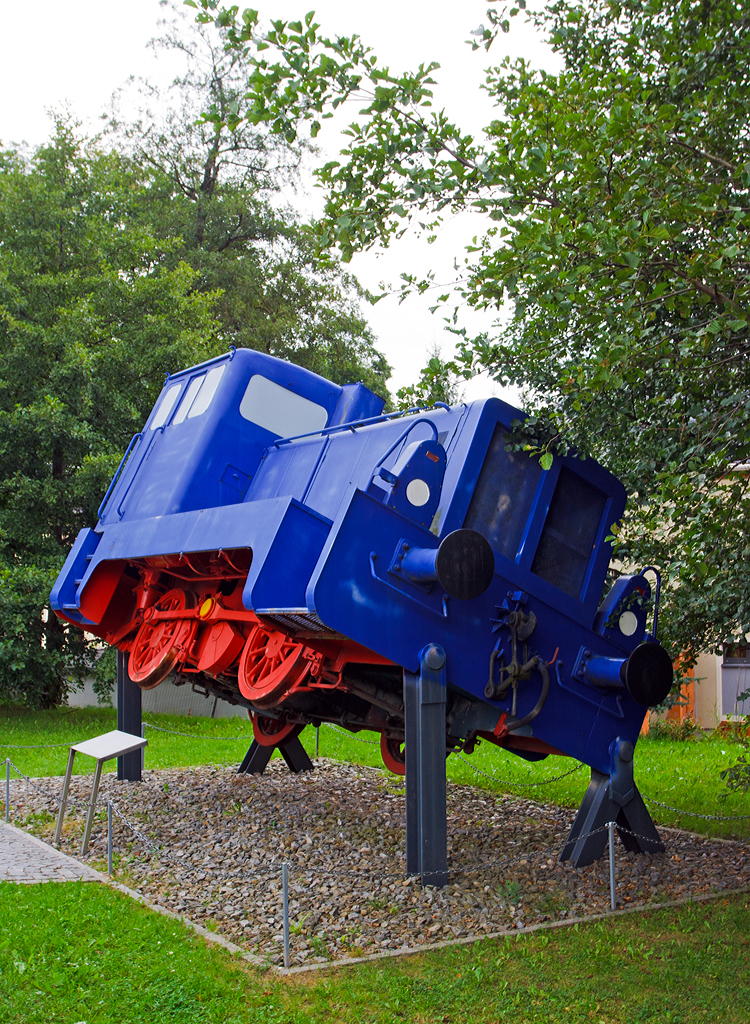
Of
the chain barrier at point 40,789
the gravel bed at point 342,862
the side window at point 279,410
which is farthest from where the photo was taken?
the chain barrier at point 40,789

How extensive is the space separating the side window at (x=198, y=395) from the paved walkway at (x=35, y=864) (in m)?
4.13

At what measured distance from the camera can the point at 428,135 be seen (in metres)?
4.94

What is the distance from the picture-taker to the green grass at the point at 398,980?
4.48 m

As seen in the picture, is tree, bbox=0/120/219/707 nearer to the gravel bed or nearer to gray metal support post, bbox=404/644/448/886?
the gravel bed

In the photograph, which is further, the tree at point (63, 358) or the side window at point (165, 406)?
the tree at point (63, 358)

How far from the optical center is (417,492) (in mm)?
6066

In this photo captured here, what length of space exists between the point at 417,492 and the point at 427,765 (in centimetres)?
181

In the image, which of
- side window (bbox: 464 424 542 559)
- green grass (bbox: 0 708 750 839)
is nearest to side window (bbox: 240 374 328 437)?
side window (bbox: 464 424 542 559)

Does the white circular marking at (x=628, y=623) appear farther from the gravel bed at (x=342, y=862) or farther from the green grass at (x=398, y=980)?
the green grass at (x=398, y=980)

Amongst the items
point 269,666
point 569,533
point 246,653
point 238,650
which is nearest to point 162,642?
point 238,650

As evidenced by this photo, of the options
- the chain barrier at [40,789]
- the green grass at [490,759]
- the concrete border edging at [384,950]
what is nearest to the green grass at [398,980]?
the concrete border edging at [384,950]

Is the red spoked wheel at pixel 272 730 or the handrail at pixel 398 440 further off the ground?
the handrail at pixel 398 440

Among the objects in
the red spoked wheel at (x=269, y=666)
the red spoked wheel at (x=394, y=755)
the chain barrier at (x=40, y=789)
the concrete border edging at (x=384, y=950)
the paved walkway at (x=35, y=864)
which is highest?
the red spoked wheel at (x=269, y=666)

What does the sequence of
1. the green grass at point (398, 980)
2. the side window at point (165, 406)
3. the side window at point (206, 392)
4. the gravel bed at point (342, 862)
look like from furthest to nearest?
the side window at point (165, 406) → the side window at point (206, 392) → the gravel bed at point (342, 862) → the green grass at point (398, 980)
